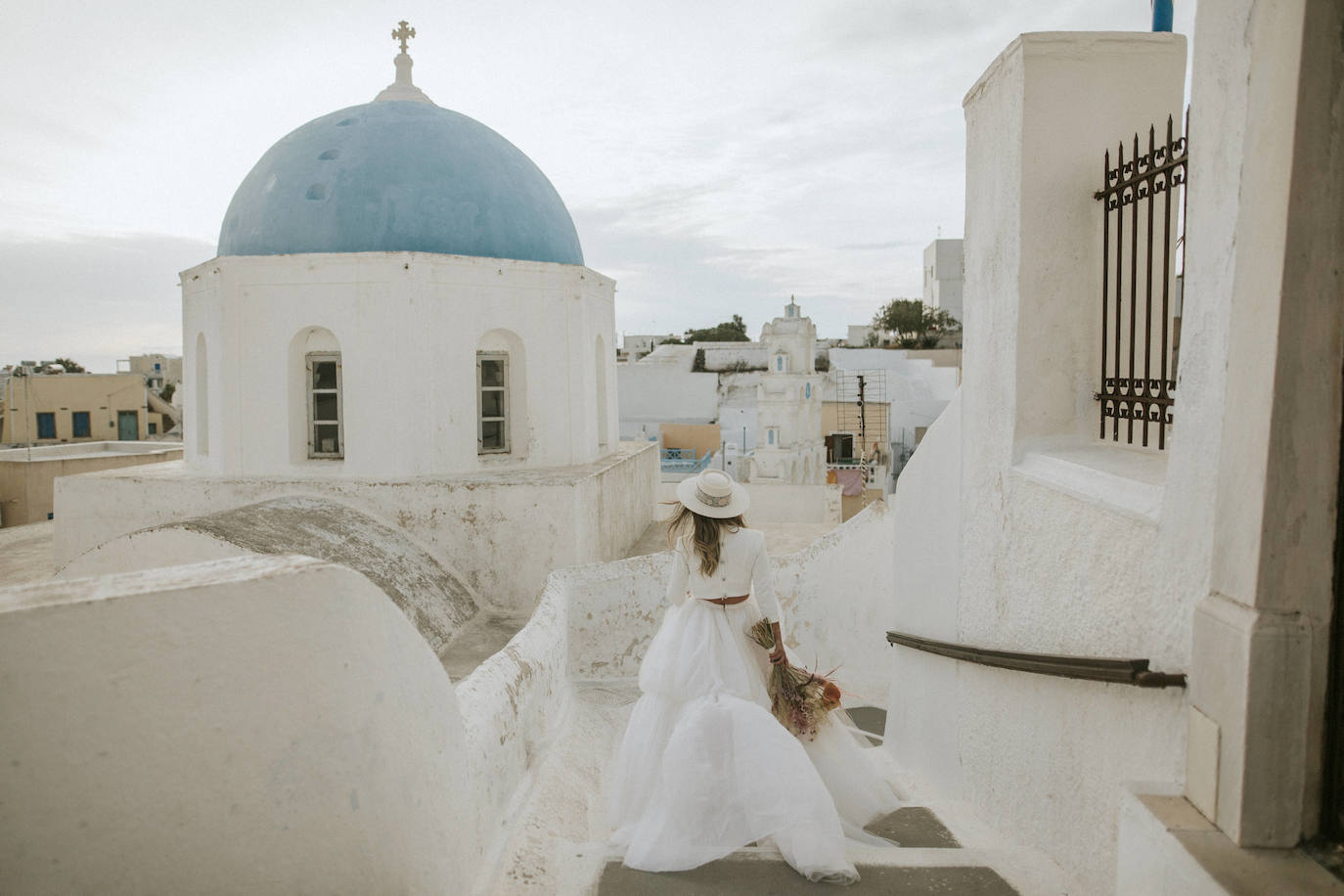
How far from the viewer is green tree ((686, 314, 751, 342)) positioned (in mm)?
54969

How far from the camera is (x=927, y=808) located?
4.14m

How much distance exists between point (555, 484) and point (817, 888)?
6.02m

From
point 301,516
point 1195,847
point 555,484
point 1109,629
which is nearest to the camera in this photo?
point 1195,847

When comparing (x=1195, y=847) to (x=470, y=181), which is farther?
(x=470, y=181)

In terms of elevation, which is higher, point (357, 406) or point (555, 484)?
point (357, 406)

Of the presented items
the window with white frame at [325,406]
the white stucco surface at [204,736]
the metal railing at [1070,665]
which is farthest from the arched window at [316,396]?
the white stucco surface at [204,736]

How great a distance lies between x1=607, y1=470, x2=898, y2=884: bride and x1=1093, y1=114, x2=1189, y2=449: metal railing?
158 cm

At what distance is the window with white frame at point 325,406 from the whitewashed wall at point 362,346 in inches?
4.2

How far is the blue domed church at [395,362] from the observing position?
873 cm

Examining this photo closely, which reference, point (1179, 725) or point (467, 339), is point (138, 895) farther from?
point (467, 339)

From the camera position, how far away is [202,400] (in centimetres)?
999

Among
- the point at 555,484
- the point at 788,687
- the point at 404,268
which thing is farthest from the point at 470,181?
the point at 788,687

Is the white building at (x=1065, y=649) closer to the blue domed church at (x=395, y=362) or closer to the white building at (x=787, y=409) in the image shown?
the blue domed church at (x=395, y=362)

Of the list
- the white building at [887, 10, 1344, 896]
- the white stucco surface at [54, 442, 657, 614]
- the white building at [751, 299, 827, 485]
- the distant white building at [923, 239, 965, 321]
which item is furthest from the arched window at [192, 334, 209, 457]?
the distant white building at [923, 239, 965, 321]
